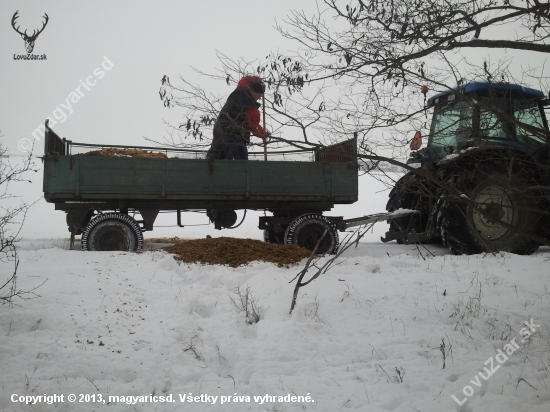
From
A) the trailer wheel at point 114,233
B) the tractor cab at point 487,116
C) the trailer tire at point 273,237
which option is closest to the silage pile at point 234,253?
the trailer wheel at point 114,233

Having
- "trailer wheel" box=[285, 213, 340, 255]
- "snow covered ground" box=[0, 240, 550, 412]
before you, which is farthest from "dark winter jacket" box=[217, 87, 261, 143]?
"trailer wheel" box=[285, 213, 340, 255]

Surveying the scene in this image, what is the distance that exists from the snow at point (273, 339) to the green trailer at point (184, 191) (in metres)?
A: 1.85

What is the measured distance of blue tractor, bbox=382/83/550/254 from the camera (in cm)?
343

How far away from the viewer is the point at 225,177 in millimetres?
8312

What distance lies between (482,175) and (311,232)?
12.7 feet

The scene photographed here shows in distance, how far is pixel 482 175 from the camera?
17.3 ft

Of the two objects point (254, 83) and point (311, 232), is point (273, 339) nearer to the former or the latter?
point (254, 83)

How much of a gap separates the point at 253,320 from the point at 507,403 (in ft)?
7.54

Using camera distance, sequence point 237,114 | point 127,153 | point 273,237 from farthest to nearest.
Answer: point 273,237 < point 127,153 < point 237,114

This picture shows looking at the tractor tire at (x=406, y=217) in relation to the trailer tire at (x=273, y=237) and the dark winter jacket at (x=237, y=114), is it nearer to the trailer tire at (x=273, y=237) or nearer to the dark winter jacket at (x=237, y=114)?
the trailer tire at (x=273, y=237)

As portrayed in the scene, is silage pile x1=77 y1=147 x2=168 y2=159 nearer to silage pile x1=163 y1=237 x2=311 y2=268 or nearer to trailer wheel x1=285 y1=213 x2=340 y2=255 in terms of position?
silage pile x1=163 y1=237 x2=311 y2=268

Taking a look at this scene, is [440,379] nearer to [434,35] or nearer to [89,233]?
[434,35]

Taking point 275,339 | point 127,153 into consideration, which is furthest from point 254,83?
point 127,153

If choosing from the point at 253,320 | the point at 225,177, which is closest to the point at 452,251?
the point at 225,177
